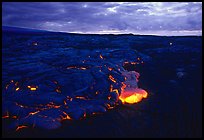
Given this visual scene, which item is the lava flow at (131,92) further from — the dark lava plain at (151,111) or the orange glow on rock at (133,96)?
the dark lava plain at (151,111)

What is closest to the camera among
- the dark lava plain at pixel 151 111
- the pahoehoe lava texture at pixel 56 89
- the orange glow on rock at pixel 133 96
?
the dark lava plain at pixel 151 111

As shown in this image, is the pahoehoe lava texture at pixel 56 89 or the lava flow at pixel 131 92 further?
the lava flow at pixel 131 92

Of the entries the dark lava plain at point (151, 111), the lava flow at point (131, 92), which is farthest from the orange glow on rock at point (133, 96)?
the dark lava plain at point (151, 111)

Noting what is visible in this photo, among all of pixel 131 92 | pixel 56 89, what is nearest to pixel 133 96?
pixel 131 92

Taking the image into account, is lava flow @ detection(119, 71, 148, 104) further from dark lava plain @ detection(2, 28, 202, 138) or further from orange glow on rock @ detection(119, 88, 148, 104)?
dark lava plain @ detection(2, 28, 202, 138)

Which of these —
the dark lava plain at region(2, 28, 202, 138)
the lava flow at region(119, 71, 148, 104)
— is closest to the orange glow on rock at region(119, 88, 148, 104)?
the lava flow at region(119, 71, 148, 104)

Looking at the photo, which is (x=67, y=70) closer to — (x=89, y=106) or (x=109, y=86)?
(x=109, y=86)

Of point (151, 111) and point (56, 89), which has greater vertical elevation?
point (56, 89)

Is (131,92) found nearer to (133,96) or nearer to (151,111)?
(133,96)

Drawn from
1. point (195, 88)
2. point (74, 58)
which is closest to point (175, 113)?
point (195, 88)
